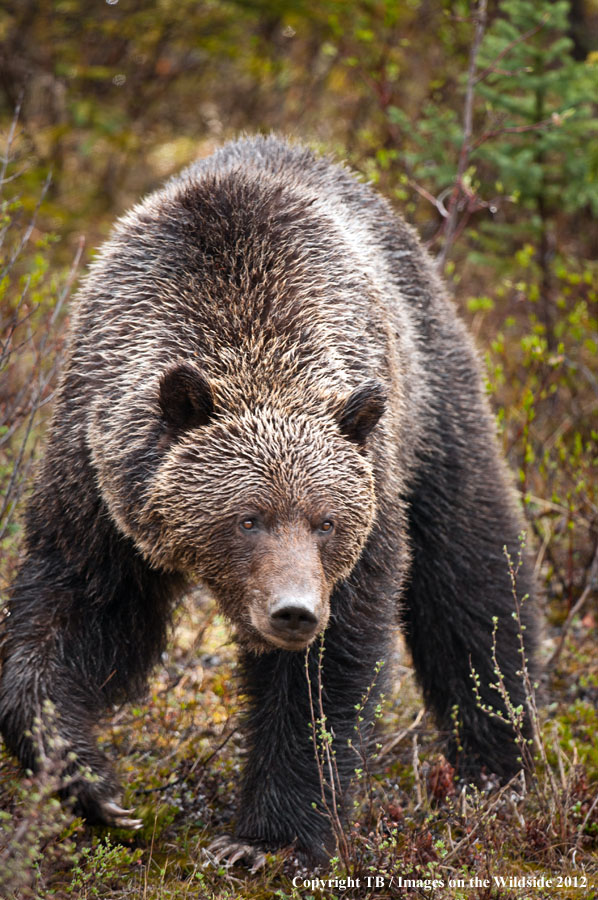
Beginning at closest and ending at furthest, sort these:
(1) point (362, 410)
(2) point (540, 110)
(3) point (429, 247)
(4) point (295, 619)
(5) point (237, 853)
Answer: (4) point (295, 619) < (1) point (362, 410) < (5) point (237, 853) < (2) point (540, 110) < (3) point (429, 247)

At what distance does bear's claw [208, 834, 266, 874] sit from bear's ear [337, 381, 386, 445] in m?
2.10

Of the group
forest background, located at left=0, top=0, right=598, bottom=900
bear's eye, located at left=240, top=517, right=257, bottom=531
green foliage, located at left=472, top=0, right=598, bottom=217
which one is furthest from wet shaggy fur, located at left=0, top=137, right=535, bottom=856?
green foliage, located at left=472, top=0, right=598, bottom=217

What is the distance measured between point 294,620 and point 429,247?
617 centimetres

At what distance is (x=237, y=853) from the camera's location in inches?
197

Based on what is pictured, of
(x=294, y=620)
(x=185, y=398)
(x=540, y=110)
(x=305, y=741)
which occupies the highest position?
(x=540, y=110)

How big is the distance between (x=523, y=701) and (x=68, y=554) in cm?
313

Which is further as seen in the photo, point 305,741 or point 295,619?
point 305,741

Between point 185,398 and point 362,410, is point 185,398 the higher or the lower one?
the lower one

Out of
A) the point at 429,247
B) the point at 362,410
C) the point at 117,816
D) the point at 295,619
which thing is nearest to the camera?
the point at 295,619

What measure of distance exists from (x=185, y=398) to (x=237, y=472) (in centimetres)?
38

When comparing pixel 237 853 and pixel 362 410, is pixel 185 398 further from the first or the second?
pixel 237 853

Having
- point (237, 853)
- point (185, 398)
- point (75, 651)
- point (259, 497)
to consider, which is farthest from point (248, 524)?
point (237, 853)

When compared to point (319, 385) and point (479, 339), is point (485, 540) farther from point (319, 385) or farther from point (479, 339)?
point (479, 339)

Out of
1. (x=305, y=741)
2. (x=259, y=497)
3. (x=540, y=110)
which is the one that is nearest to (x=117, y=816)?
(x=305, y=741)
